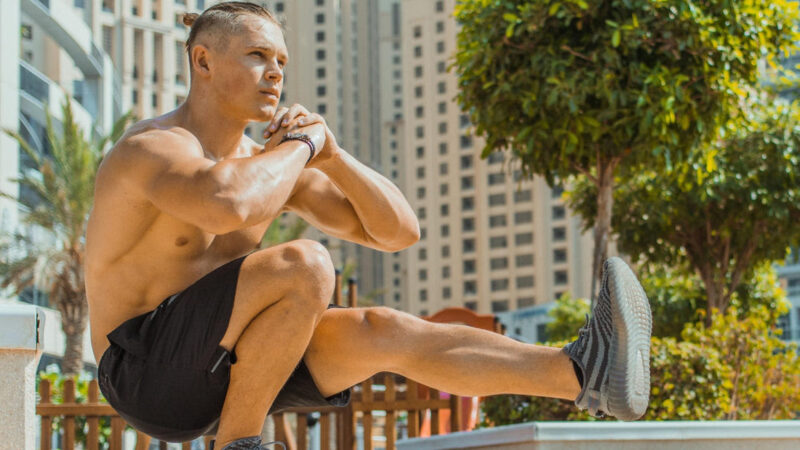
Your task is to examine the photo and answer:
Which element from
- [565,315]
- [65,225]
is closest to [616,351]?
[65,225]

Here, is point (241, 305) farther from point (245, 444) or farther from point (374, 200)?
point (374, 200)

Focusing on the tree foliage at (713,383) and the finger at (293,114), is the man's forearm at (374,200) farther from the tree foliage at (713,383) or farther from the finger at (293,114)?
the tree foliage at (713,383)

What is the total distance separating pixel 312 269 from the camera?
2873mm

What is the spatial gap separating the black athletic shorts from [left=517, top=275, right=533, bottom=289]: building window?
92032mm

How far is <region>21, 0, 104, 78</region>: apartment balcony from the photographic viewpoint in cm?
3005

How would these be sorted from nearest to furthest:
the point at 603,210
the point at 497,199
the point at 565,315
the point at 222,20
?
the point at 222,20, the point at 603,210, the point at 565,315, the point at 497,199

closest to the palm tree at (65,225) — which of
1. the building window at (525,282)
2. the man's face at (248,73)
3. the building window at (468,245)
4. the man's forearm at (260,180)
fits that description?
the man's face at (248,73)

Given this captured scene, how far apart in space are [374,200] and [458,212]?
9486 centimetres

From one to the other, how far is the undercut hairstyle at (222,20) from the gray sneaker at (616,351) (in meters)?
1.20

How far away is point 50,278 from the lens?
2178cm

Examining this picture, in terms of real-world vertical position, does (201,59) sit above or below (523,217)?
below

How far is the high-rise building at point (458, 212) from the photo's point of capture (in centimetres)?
9356

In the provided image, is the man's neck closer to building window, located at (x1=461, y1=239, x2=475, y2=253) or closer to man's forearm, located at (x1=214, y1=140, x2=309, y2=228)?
man's forearm, located at (x1=214, y1=140, x2=309, y2=228)

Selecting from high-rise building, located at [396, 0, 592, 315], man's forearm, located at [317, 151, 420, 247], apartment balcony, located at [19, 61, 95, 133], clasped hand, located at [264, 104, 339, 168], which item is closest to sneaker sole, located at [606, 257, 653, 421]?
man's forearm, located at [317, 151, 420, 247]
